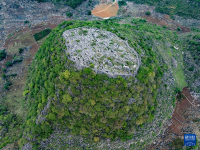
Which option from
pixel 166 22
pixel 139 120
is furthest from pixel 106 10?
pixel 139 120

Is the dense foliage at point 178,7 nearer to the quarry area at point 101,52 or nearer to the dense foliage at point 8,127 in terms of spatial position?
the quarry area at point 101,52

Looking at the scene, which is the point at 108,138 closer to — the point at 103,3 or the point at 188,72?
the point at 188,72

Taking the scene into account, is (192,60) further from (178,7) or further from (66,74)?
(66,74)

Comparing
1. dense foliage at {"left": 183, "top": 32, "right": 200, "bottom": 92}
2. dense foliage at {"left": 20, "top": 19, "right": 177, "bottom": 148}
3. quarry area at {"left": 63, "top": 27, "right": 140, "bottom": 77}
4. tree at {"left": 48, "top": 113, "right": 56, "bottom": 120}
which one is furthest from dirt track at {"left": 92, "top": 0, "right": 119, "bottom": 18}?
tree at {"left": 48, "top": 113, "right": 56, "bottom": 120}

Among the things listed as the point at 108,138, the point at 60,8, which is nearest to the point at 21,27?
the point at 60,8

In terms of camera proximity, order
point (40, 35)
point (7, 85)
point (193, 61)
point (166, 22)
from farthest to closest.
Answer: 1. point (166, 22)
2. point (40, 35)
3. point (193, 61)
4. point (7, 85)

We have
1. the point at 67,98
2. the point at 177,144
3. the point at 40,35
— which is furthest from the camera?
the point at 40,35

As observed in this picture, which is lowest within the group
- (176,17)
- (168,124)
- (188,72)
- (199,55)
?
(168,124)
